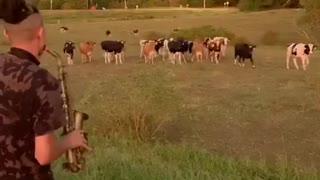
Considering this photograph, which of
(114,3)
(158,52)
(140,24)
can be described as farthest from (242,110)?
(114,3)

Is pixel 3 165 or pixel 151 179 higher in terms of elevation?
pixel 3 165

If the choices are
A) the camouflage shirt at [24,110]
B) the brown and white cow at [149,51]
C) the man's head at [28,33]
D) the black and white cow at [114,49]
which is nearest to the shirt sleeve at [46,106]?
the camouflage shirt at [24,110]

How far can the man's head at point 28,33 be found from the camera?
13.2 ft

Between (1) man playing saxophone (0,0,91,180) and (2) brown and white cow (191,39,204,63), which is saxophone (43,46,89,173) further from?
(2) brown and white cow (191,39,204,63)

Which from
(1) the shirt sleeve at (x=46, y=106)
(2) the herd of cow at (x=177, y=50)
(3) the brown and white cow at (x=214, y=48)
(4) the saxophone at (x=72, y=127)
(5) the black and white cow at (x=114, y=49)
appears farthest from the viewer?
(3) the brown and white cow at (x=214, y=48)

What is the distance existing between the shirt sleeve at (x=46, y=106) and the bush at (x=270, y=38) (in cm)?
3987

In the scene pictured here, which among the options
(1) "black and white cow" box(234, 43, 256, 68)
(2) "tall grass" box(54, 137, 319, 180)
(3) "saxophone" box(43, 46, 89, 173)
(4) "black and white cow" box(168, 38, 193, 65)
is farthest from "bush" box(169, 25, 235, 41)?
(3) "saxophone" box(43, 46, 89, 173)

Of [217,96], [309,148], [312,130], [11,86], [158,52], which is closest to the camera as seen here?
[11,86]

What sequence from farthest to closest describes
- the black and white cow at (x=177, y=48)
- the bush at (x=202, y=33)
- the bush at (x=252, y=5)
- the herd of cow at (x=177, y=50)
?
the bush at (x=252, y=5)
the bush at (x=202, y=33)
the black and white cow at (x=177, y=48)
the herd of cow at (x=177, y=50)

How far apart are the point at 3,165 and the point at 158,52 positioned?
2843 cm

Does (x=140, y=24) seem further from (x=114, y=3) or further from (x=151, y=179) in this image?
(x=151, y=179)

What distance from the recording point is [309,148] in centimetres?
1314

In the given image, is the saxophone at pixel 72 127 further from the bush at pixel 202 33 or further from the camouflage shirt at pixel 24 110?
the bush at pixel 202 33

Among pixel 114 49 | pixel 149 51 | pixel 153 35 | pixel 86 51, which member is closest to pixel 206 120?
pixel 149 51
